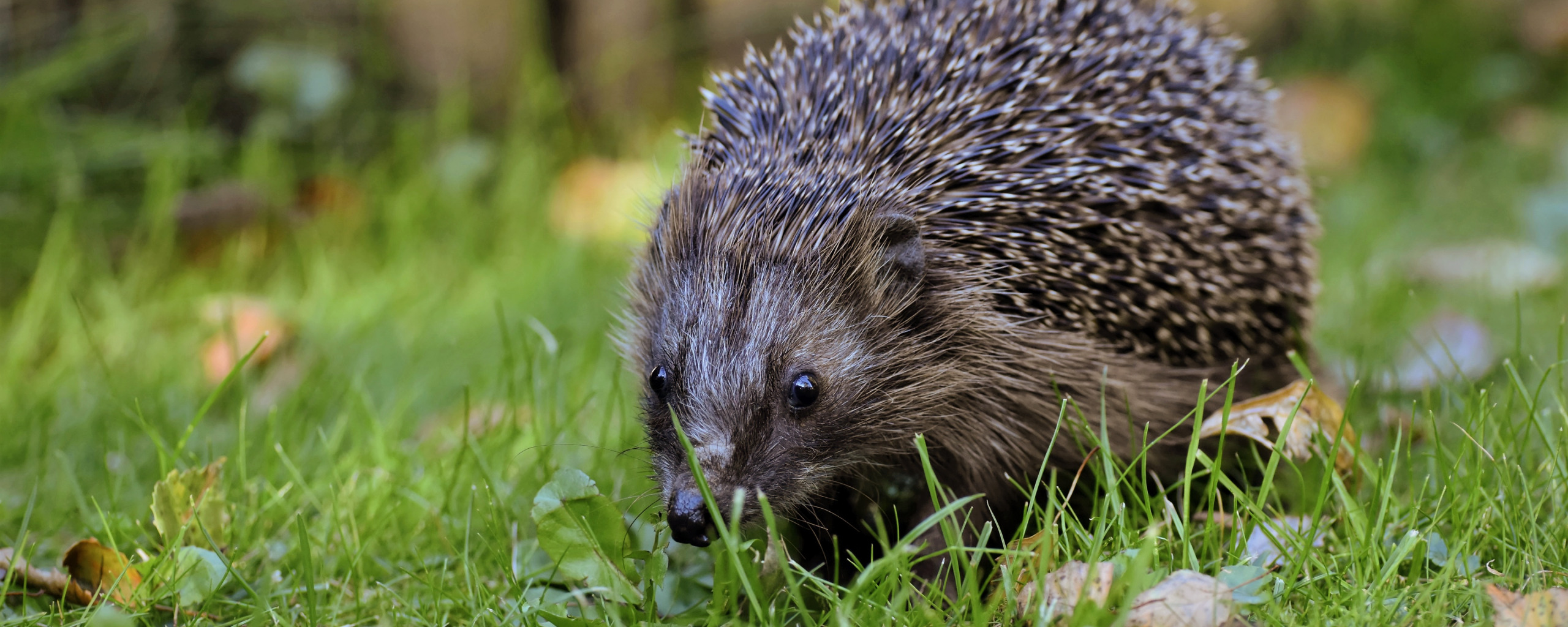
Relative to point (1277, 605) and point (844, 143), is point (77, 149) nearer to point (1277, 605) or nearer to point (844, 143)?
point (844, 143)

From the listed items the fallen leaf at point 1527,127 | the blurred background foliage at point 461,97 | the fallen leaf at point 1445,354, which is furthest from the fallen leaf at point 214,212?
the fallen leaf at point 1527,127

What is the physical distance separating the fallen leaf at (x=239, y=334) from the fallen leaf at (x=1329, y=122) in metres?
6.40

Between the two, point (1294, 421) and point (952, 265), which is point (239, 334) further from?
point (1294, 421)

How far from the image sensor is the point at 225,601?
118 inches

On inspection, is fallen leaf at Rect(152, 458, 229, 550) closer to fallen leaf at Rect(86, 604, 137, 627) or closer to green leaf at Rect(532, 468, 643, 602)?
fallen leaf at Rect(86, 604, 137, 627)

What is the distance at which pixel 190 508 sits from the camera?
328 cm

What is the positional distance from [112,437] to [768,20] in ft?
15.6

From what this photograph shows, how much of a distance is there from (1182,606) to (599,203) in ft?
15.6

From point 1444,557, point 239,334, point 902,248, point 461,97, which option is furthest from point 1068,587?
point 461,97

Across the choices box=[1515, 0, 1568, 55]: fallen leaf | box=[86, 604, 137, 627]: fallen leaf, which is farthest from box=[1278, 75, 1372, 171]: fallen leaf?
box=[86, 604, 137, 627]: fallen leaf

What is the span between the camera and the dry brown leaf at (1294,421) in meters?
3.38

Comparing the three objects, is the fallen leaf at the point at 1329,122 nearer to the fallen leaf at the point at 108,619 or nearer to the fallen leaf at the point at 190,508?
the fallen leaf at the point at 190,508

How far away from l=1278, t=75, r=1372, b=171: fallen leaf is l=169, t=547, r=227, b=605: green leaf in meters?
7.29

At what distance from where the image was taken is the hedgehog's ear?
11.1 ft
